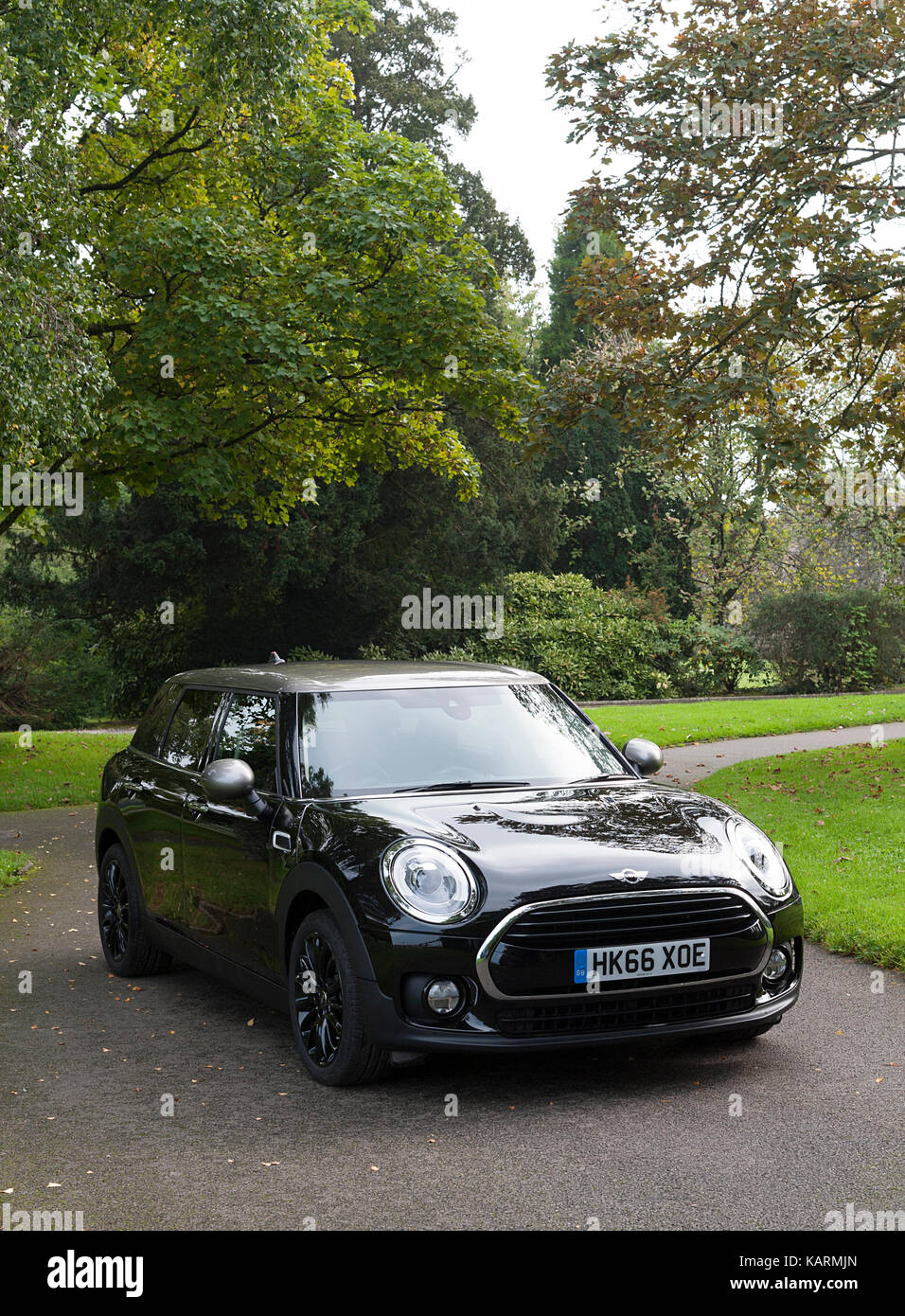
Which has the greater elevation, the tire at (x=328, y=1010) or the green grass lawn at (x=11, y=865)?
the tire at (x=328, y=1010)

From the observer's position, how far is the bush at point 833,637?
31.7 meters

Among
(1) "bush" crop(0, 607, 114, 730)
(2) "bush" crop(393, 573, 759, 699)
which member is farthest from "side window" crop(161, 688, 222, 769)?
(2) "bush" crop(393, 573, 759, 699)

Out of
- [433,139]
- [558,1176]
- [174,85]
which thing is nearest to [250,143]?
[174,85]

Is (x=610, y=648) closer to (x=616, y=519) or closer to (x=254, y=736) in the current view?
(x=616, y=519)

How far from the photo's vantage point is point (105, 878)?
791 cm

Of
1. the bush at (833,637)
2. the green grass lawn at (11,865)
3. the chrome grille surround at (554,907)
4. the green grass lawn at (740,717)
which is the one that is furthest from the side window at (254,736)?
the bush at (833,637)

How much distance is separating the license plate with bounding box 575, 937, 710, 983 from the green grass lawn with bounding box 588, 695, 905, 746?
1494 cm

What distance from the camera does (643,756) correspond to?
22.3 feet

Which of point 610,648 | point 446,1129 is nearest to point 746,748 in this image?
point 610,648

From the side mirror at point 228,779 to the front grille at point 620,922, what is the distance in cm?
160

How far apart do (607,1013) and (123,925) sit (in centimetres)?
344

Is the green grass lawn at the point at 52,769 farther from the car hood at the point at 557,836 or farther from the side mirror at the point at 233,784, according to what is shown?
the car hood at the point at 557,836
